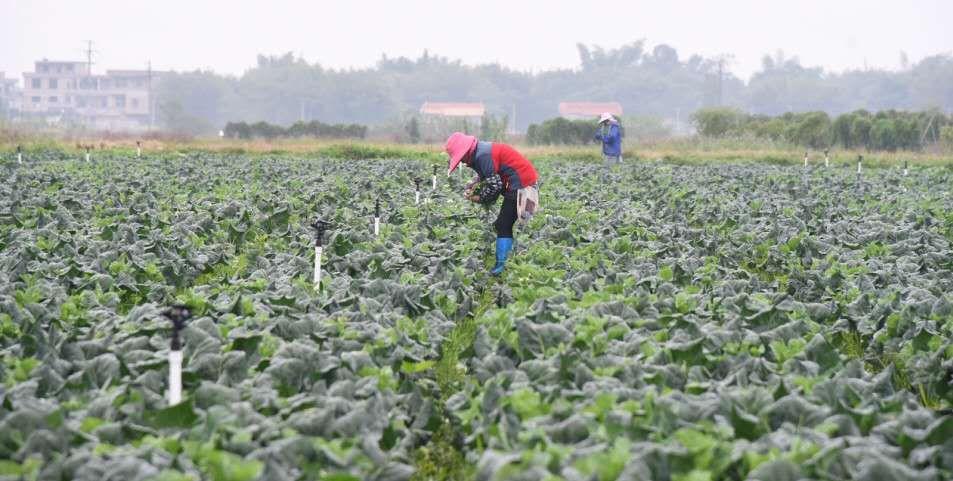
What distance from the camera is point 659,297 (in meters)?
8.28

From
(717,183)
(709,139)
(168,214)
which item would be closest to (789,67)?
(709,139)

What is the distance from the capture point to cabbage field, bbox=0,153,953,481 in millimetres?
4699

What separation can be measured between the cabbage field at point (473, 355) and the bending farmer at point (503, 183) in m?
0.38

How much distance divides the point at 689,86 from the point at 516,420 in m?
142

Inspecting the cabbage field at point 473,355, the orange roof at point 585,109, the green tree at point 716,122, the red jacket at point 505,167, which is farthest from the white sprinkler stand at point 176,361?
the orange roof at point 585,109

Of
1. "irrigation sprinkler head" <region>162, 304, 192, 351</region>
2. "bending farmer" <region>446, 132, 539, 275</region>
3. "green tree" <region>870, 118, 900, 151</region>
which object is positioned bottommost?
"irrigation sprinkler head" <region>162, 304, 192, 351</region>

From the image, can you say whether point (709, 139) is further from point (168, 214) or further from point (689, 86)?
point (689, 86)

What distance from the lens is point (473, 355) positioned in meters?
7.39

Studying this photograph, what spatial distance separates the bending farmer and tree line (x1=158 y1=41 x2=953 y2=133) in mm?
96521

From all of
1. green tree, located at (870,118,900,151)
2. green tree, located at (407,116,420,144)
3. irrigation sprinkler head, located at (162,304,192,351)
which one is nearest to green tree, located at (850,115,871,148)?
green tree, located at (870,118,900,151)

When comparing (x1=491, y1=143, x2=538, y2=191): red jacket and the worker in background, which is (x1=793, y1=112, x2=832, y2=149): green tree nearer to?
the worker in background

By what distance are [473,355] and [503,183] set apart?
4530mm

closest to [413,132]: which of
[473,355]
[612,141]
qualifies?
[612,141]

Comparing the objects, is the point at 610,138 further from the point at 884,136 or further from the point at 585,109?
the point at 585,109
